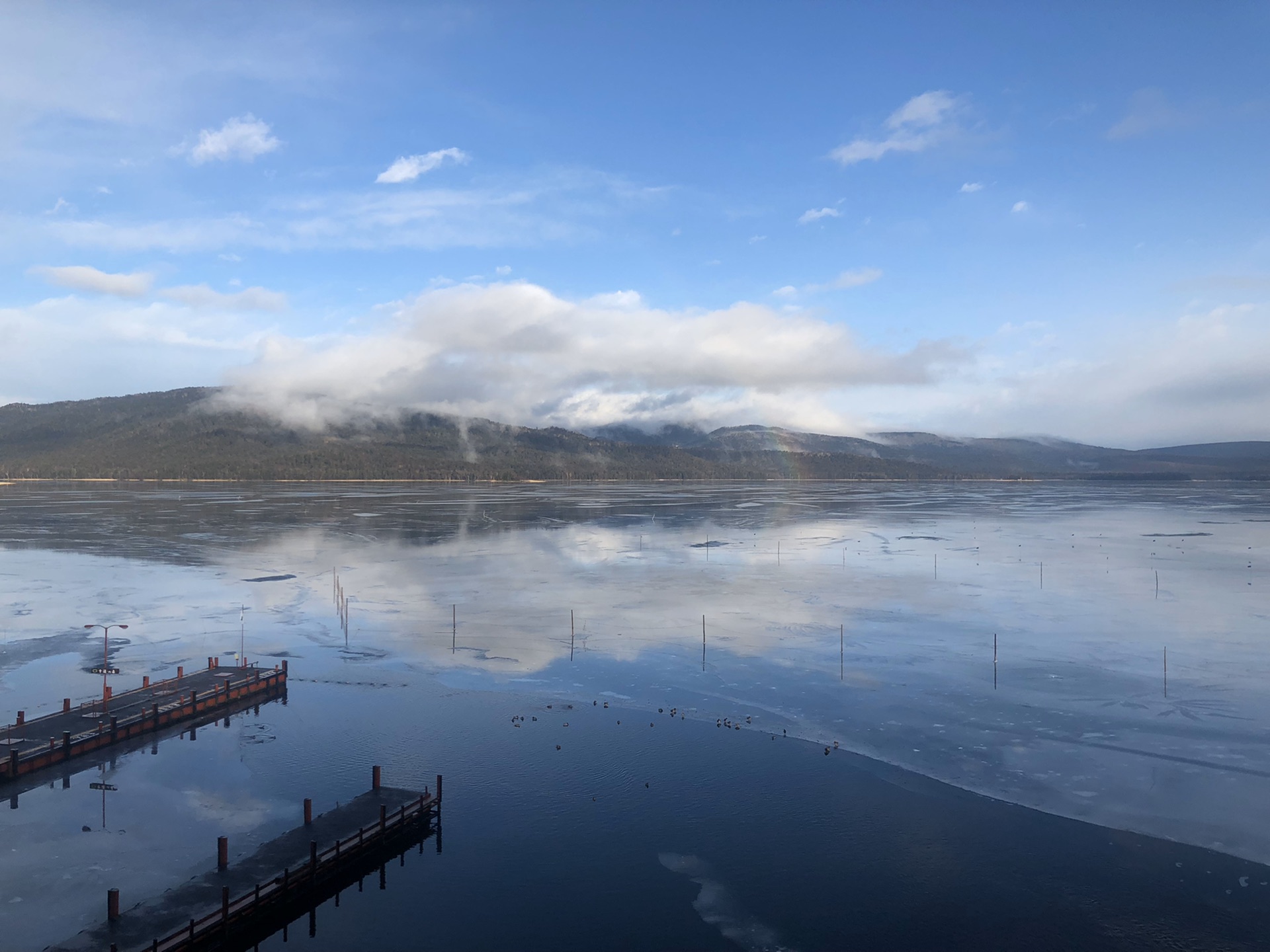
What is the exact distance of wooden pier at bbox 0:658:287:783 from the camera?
23312 mm

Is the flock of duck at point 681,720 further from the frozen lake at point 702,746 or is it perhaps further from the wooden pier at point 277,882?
the wooden pier at point 277,882

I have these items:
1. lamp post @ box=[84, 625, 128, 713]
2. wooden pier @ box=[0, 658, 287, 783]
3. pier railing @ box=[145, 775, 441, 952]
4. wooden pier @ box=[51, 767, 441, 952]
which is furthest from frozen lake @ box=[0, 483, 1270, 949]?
wooden pier @ box=[0, 658, 287, 783]

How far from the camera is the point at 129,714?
87.0ft

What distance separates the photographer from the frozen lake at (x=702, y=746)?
16938mm

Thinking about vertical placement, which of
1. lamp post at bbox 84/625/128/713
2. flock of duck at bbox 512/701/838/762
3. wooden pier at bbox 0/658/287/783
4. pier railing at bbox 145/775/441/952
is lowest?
pier railing at bbox 145/775/441/952

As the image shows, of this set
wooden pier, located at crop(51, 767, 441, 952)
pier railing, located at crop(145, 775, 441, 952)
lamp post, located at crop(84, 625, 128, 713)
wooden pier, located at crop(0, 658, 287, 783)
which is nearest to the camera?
wooden pier, located at crop(51, 767, 441, 952)

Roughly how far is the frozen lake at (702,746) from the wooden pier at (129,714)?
1.23m

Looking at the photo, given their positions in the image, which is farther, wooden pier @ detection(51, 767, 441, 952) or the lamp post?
the lamp post

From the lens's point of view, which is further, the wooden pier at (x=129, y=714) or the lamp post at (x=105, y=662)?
the lamp post at (x=105, y=662)

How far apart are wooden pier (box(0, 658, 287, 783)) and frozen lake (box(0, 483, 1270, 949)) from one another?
1226 mm

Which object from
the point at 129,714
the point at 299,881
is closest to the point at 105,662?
the point at 129,714

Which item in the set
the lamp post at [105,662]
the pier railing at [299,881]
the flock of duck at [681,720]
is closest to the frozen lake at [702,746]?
the flock of duck at [681,720]

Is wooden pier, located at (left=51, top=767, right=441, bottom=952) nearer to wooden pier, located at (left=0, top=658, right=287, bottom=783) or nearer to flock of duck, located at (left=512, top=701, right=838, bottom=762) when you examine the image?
flock of duck, located at (left=512, top=701, right=838, bottom=762)

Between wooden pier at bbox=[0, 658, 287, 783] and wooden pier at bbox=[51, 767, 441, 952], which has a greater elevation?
wooden pier at bbox=[0, 658, 287, 783]
